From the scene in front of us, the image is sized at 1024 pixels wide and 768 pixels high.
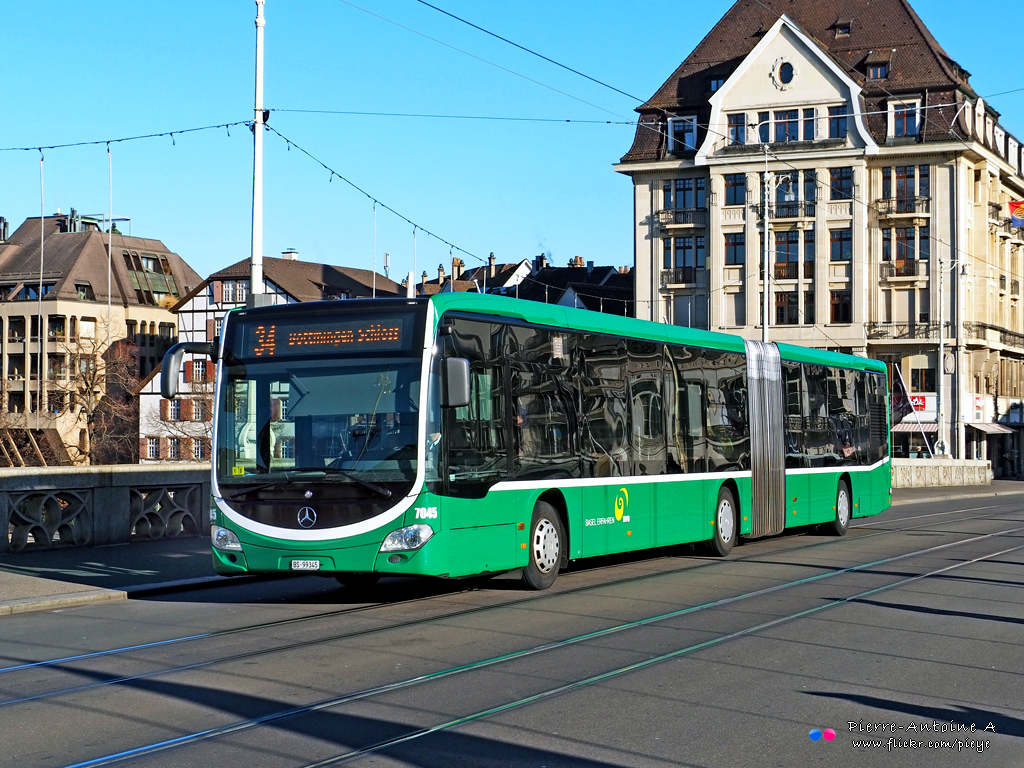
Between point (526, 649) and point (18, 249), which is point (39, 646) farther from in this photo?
point (18, 249)

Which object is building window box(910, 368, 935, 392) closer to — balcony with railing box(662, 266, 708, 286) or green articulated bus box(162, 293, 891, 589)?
balcony with railing box(662, 266, 708, 286)

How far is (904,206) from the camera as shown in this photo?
6669 cm

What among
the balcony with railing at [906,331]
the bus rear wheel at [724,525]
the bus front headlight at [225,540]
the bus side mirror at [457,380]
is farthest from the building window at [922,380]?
the bus front headlight at [225,540]

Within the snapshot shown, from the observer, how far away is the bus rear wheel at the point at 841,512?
23.9 m

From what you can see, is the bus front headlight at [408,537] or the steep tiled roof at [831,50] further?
the steep tiled roof at [831,50]

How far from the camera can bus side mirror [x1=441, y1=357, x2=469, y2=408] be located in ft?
40.8

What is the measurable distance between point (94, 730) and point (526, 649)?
3772mm

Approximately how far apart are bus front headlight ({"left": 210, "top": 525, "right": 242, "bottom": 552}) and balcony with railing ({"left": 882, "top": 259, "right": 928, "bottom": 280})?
5824cm

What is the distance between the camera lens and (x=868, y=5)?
70062 mm

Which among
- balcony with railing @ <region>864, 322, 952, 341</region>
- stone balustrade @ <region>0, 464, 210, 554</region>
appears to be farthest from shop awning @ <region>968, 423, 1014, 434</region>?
stone balustrade @ <region>0, 464, 210, 554</region>

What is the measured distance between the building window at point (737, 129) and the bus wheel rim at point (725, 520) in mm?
50031

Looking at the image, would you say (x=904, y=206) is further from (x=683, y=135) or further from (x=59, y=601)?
(x=59, y=601)

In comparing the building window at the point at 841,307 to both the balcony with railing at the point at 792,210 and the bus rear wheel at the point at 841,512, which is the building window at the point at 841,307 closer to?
the balcony with railing at the point at 792,210

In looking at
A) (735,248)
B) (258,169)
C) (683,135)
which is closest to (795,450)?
(258,169)
